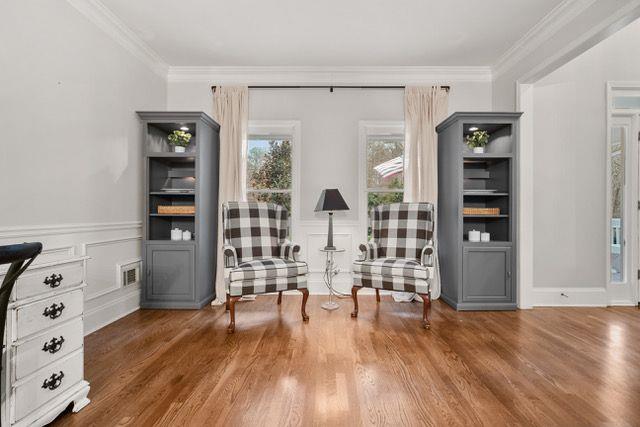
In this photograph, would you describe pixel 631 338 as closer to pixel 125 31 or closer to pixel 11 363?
pixel 11 363

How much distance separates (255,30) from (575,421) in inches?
152

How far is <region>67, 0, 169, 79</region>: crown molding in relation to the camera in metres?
2.82

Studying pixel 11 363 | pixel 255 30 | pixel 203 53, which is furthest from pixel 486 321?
pixel 203 53

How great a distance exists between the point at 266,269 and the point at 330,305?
98 cm

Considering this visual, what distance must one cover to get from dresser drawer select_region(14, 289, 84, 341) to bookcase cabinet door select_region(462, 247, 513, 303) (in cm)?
338

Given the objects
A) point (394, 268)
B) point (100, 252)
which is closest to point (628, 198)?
point (394, 268)

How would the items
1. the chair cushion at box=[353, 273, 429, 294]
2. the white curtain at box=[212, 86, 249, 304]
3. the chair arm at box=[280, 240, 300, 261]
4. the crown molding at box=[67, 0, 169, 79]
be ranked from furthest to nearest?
1. the white curtain at box=[212, 86, 249, 304]
2. the chair arm at box=[280, 240, 300, 261]
3. the chair cushion at box=[353, 273, 429, 294]
4. the crown molding at box=[67, 0, 169, 79]

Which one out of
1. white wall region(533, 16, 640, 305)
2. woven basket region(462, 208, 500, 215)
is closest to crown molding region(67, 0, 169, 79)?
woven basket region(462, 208, 500, 215)

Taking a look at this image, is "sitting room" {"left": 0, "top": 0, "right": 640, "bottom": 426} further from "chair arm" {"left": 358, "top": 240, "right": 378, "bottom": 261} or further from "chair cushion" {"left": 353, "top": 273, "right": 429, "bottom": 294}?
"chair arm" {"left": 358, "top": 240, "right": 378, "bottom": 261}

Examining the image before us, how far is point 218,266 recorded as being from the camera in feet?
13.1

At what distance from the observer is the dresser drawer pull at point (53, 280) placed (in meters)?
1.58

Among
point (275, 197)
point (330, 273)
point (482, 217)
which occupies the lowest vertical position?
point (330, 273)

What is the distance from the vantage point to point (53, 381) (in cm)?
159

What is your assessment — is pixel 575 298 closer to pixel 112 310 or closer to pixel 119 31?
pixel 112 310
